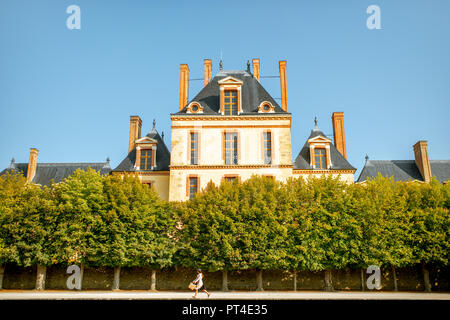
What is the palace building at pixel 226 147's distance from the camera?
33.2 meters

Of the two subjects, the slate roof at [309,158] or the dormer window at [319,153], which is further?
the dormer window at [319,153]

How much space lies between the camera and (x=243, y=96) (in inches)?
1438

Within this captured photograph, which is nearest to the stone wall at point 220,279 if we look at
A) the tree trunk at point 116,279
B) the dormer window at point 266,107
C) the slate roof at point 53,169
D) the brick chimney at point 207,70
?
the tree trunk at point 116,279

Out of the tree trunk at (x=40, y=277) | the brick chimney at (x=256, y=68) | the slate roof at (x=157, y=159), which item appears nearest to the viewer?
the tree trunk at (x=40, y=277)

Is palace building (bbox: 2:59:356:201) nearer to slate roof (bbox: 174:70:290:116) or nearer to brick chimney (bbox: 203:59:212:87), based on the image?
slate roof (bbox: 174:70:290:116)

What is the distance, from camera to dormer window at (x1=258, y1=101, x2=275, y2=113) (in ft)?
114

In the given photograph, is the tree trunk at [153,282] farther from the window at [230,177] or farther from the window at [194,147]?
the window at [194,147]

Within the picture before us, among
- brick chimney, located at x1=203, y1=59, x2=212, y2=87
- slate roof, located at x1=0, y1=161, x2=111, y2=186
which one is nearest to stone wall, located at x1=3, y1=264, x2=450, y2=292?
slate roof, located at x1=0, y1=161, x2=111, y2=186

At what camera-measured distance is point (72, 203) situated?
96.4 feet

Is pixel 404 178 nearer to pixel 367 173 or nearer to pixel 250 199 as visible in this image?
pixel 367 173

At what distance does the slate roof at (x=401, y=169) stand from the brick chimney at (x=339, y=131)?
4407 mm

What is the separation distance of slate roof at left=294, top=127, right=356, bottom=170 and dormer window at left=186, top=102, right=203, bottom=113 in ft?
34.3
